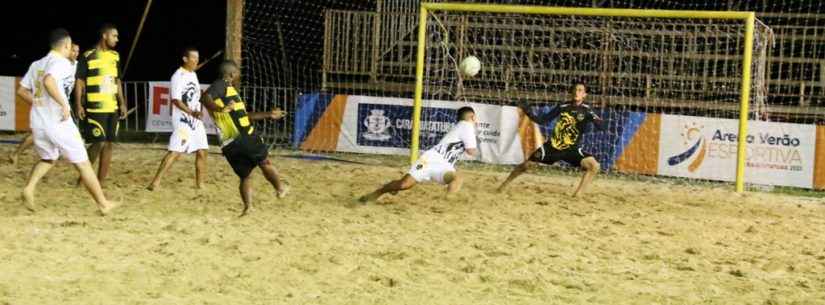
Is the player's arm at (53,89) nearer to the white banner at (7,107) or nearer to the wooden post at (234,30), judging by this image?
the wooden post at (234,30)

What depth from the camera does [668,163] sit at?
15234 mm

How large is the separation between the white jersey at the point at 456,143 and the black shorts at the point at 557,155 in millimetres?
1802

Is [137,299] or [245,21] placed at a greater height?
[245,21]

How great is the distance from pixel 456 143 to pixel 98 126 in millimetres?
3648

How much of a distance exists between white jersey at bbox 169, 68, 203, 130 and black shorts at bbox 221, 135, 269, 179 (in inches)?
64.2

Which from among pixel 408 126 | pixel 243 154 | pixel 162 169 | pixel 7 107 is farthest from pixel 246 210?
pixel 7 107

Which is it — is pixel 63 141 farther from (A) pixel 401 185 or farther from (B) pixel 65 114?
(A) pixel 401 185

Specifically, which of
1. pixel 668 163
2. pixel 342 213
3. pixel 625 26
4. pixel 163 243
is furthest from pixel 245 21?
pixel 163 243

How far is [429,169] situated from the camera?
36.6 feet

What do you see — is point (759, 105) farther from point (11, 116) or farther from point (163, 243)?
point (11, 116)

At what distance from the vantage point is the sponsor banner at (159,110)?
18703mm

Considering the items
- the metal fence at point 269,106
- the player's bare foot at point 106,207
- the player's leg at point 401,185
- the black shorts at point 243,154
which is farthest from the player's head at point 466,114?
the metal fence at point 269,106

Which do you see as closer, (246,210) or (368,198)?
(246,210)

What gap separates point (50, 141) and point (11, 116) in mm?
10061
